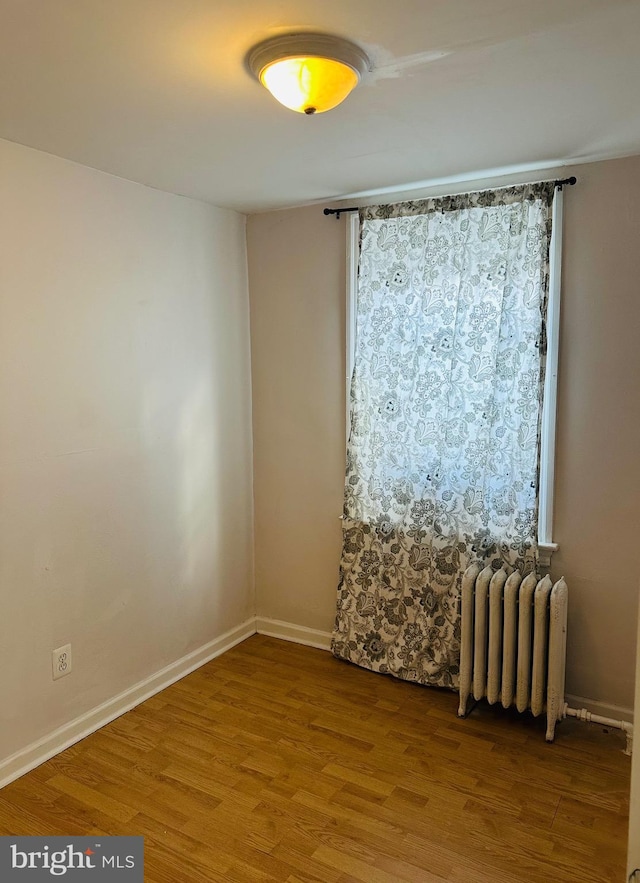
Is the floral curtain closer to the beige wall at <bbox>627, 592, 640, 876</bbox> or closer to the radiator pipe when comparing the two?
the radiator pipe

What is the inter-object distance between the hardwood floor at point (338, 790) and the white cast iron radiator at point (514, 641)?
170 mm

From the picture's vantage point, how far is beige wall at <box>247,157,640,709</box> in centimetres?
279

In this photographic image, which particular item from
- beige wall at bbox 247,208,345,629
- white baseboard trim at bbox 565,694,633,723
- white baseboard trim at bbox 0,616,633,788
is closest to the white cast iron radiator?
white baseboard trim at bbox 565,694,633,723

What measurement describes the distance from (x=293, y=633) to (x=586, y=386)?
2094 millimetres

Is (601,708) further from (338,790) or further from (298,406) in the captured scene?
(298,406)

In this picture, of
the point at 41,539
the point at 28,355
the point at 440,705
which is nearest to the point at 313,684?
the point at 440,705

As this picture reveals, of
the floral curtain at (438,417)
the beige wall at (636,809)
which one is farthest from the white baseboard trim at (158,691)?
the beige wall at (636,809)

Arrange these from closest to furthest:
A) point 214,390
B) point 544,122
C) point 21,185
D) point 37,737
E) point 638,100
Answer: point 638,100
point 544,122
point 21,185
point 37,737
point 214,390

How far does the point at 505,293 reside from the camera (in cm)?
298

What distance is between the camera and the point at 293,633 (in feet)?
12.7

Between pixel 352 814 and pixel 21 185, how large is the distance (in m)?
2.60

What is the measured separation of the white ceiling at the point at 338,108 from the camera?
1623mm

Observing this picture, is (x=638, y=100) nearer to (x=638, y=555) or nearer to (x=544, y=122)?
(x=544, y=122)

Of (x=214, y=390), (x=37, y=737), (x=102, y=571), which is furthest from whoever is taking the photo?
(x=214, y=390)
